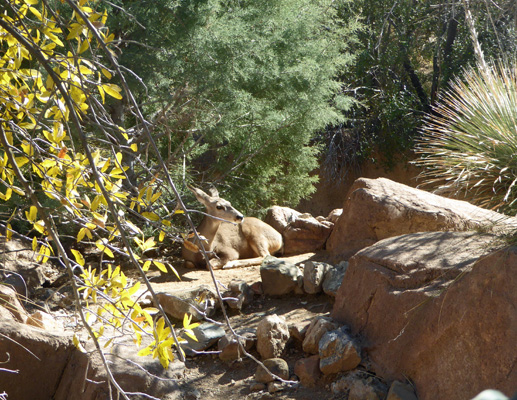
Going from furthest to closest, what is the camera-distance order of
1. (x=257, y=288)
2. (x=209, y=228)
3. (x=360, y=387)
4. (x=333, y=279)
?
1. (x=209, y=228)
2. (x=257, y=288)
3. (x=333, y=279)
4. (x=360, y=387)

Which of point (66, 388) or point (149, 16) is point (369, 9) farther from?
point (66, 388)

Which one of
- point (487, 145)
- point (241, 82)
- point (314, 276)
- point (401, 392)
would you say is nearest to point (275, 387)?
point (401, 392)

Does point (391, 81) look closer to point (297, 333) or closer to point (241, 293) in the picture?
point (241, 293)

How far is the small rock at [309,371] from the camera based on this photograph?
13.5 ft

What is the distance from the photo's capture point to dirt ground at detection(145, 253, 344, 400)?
4.16m

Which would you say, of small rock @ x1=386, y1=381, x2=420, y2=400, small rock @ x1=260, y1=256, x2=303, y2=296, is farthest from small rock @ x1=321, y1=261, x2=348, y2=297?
small rock @ x1=386, y1=381, x2=420, y2=400

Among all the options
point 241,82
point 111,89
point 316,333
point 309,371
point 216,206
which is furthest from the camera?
point 241,82

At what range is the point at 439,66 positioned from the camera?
1070 cm

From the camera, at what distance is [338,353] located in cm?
398

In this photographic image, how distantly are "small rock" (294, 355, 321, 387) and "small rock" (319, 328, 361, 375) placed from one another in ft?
0.28

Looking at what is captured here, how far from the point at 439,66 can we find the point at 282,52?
12.4 feet

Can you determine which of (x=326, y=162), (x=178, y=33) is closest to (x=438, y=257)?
(x=178, y=33)

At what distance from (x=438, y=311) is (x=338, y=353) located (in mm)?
751

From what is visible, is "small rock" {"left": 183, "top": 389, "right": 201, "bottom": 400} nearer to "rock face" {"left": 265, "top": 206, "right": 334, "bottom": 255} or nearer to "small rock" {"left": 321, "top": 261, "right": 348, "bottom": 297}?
"small rock" {"left": 321, "top": 261, "right": 348, "bottom": 297}
